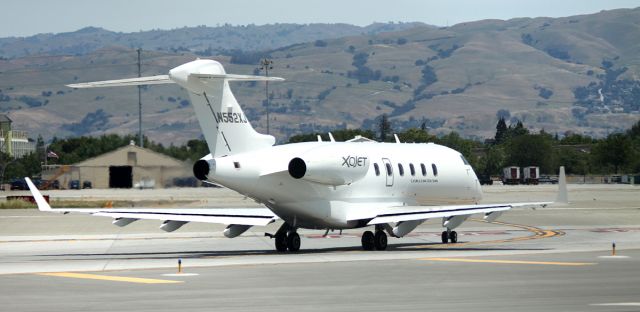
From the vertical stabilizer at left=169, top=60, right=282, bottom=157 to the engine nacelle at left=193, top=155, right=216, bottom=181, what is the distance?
0.77 m

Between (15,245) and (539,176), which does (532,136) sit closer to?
(539,176)

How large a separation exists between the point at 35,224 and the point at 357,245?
2303 centimetres

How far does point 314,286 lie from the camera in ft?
96.3

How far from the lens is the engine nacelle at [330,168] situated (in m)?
40.0

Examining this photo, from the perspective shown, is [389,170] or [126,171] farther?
[126,171]

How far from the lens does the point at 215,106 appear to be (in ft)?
130

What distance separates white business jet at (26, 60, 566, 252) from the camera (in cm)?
3938

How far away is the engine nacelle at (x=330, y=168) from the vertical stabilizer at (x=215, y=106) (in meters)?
1.79

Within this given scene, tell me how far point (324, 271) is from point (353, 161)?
32.2 feet

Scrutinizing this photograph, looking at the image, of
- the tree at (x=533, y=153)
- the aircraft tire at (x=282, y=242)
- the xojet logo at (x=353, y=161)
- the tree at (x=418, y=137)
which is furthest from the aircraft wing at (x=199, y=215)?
the tree at (x=533, y=153)

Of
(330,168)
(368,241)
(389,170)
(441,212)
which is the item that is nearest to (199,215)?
(330,168)

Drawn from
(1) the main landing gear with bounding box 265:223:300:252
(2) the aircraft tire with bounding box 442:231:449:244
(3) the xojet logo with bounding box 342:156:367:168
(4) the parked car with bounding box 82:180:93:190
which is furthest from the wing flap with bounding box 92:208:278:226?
(4) the parked car with bounding box 82:180:93:190

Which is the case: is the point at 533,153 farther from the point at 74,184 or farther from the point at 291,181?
the point at 291,181

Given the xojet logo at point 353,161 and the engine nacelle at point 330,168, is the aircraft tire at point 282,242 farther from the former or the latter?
the xojet logo at point 353,161
